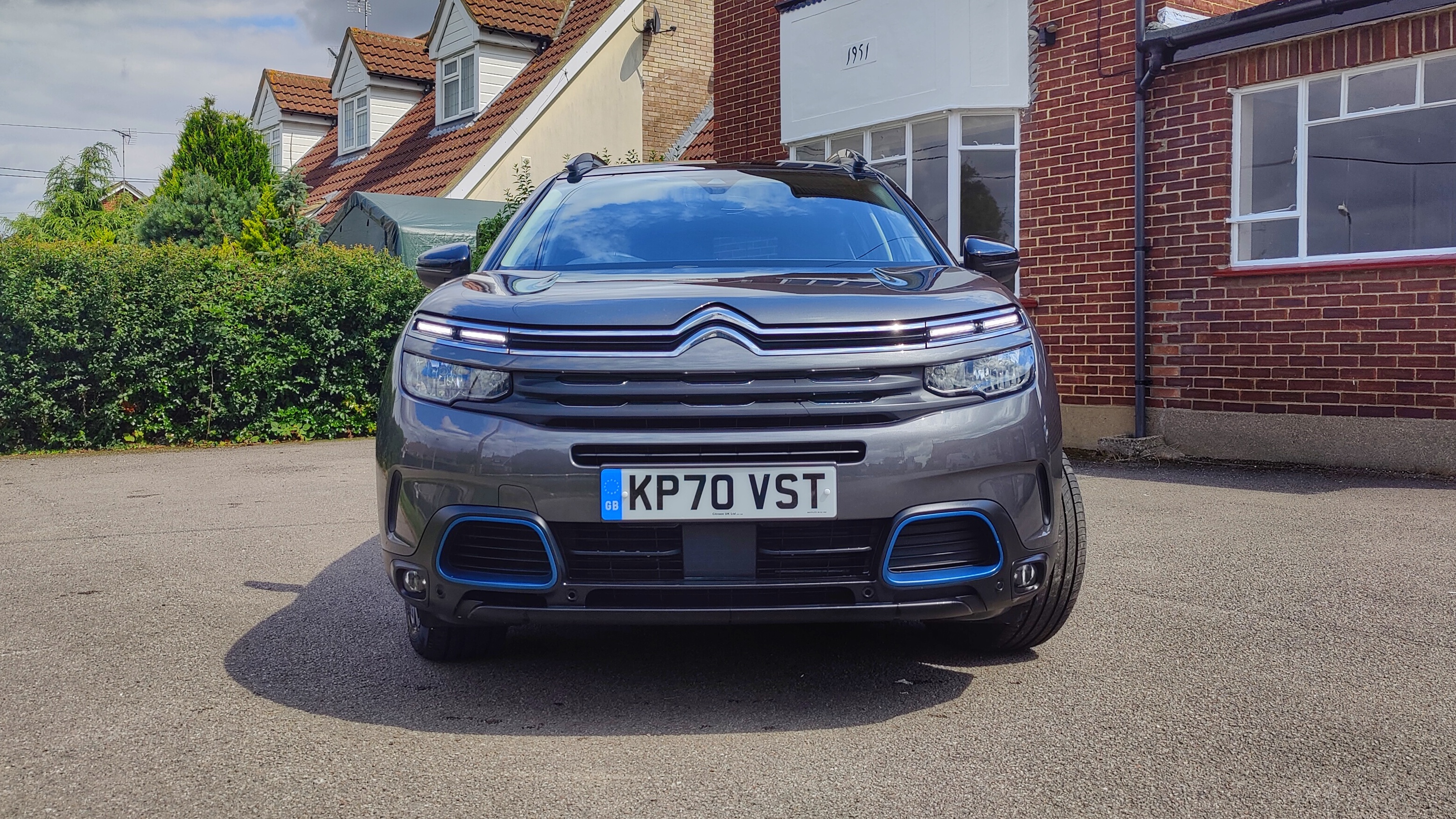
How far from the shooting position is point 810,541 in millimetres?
3078

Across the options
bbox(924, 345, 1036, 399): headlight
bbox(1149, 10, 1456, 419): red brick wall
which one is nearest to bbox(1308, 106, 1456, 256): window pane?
bbox(1149, 10, 1456, 419): red brick wall

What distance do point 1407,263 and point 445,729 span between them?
26.7 ft

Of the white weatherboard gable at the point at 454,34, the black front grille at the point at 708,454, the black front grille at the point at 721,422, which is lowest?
the black front grille at the point at 708,454

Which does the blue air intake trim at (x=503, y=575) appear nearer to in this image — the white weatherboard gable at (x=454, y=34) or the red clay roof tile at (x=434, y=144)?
the red clay roof tile at (x=434, y=144)

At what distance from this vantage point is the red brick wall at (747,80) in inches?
594

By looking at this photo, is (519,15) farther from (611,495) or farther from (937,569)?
(937,569)

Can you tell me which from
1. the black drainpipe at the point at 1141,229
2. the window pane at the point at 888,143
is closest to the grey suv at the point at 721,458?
the black drainpipe at the point at 1141,229

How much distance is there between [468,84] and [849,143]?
1068 centimetres

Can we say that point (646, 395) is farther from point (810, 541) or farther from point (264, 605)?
point (264, 605)

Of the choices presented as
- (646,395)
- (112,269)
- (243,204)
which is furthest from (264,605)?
(243,204)

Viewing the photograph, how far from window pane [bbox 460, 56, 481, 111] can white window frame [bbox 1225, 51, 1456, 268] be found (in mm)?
14886

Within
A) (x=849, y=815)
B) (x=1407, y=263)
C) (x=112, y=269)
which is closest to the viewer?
(x=849, y=815)

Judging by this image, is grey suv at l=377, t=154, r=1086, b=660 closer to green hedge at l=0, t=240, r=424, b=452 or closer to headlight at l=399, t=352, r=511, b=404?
headlight at l=399, t=352, r=511, b=404

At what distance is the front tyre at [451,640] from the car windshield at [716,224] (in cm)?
118
